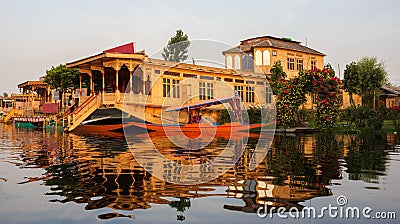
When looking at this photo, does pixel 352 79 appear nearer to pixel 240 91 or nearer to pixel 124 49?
pixel 240 91

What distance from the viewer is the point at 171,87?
2630 cm

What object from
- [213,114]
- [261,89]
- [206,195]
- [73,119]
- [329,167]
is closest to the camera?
[206,195]

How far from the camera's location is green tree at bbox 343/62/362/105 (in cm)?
3538

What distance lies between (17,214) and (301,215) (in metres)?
3.58

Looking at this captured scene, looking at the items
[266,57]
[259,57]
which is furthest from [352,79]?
[259,57]

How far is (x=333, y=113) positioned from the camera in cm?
2138

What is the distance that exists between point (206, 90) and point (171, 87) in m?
3.59

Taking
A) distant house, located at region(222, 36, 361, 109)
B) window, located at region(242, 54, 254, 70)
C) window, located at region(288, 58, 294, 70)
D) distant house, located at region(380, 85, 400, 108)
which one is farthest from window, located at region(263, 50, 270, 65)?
distant house, located at region(380, 85, 400, 108)

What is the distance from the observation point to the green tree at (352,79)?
3538 cm

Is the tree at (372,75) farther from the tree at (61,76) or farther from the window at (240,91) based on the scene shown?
the tree at (61,76)

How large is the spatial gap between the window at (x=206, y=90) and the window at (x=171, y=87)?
7.48ft

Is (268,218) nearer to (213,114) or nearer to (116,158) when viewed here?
(116,158)

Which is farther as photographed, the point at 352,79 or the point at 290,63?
the point at 352,79

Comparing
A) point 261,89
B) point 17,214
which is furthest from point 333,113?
point 17,214
